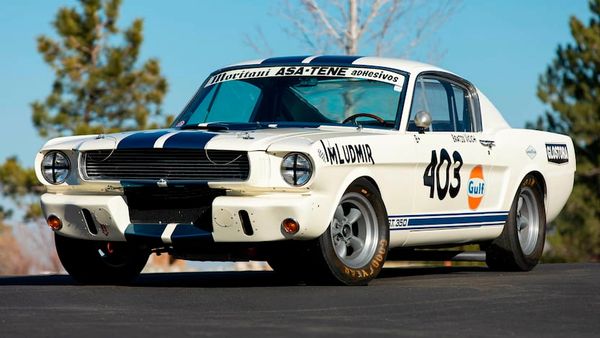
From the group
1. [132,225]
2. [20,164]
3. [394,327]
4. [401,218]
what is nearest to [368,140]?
[401,218]

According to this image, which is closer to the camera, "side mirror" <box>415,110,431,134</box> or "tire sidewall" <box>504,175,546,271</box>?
"side mirror" <box>415,110,431,134</box>

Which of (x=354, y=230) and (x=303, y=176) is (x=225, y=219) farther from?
(x=354, y=230)

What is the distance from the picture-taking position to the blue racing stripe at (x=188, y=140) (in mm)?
8555

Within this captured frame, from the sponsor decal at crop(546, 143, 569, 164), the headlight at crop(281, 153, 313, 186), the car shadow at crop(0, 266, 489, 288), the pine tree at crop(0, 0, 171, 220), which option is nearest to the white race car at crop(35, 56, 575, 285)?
the headlight at crop(281, 153, 313, 186)

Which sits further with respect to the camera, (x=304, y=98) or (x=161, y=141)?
(x=304, y=98)

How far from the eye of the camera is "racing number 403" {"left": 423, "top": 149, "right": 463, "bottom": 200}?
977cm

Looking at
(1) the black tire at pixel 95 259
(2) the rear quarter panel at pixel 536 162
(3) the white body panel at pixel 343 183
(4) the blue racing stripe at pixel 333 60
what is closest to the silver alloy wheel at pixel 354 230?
(3) the white body panel at pixel 343 183

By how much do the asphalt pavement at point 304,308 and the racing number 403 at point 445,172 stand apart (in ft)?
2.08

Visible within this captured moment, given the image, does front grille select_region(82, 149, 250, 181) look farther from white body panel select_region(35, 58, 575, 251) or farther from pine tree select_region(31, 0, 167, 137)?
pine tree select_region(31, 0, 167, 137)

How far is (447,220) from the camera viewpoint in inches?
396

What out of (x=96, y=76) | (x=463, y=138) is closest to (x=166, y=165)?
(x=463, y=138)

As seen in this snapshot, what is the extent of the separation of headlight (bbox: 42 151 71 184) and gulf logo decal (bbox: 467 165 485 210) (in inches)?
118

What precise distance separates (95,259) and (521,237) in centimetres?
374

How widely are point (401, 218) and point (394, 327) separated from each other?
304cm
